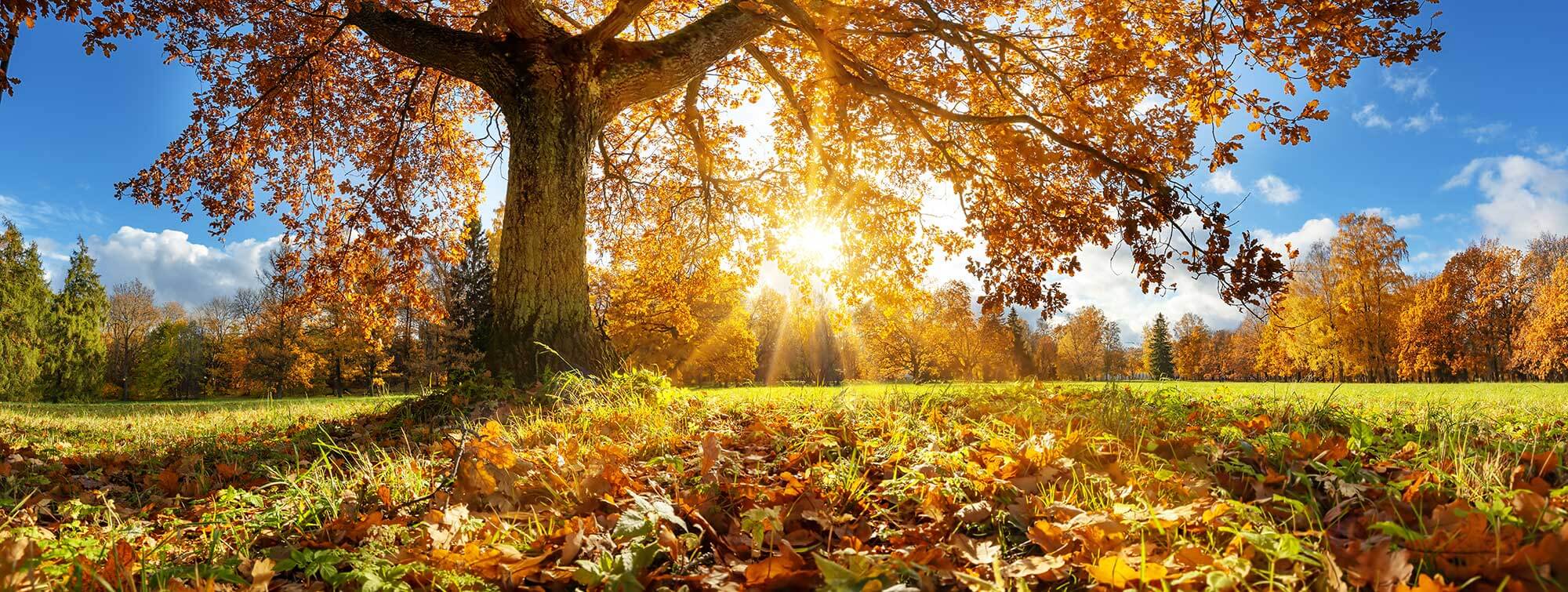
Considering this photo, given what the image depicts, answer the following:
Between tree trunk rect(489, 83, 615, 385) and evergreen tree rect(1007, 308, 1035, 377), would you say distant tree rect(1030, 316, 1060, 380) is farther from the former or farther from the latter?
tree trunk rect(489, 83, 615, 385)

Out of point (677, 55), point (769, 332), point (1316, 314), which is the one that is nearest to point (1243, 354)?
point (1316, 314)

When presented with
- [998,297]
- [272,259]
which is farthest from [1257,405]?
[272,259]

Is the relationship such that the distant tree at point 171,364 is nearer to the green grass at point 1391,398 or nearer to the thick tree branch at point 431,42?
the thick tree branch at point 431,42

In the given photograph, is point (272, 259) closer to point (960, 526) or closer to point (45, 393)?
point (960, 526)

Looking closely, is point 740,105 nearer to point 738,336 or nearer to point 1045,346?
point 738,336

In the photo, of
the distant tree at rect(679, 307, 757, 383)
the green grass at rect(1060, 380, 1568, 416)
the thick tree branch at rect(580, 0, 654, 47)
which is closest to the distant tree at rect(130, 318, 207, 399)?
the distant tree at rect(679, 307, 757, 383)

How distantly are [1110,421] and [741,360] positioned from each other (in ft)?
91.6

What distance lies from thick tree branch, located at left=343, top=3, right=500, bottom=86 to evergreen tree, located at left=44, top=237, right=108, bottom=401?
39943 mm

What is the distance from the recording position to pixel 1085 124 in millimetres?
7312

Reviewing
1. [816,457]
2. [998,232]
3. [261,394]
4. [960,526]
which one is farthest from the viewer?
[261,394]

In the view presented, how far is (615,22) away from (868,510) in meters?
6.13

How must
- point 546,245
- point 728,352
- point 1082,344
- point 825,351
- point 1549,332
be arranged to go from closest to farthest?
point 546,245
point 1549,332
point 728,352
point 825,351
point 1082,344

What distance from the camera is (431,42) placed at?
6762mm

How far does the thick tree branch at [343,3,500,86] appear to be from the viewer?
6.67 metres
